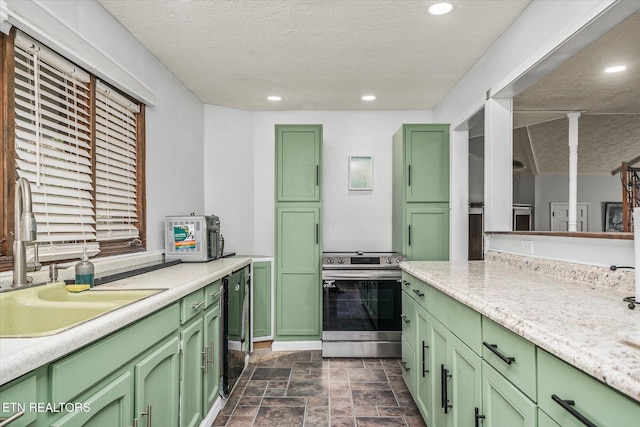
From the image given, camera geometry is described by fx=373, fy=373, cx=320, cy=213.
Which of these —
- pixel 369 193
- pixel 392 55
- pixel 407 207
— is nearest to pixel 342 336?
pixel 407 207

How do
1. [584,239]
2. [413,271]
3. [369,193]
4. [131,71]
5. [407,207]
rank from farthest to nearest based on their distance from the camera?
[369,193] → [407,207] → [131,71] → [413,271] → [584,239]

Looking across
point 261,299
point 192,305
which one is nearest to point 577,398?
point 192,305

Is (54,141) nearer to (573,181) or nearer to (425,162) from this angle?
(425,162)

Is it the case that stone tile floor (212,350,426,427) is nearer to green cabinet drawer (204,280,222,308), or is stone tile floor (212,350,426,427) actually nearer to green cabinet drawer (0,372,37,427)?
green cabinet drawer (204,280,222,308)

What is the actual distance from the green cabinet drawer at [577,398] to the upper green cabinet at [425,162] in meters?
2.75

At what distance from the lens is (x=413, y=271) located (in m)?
2.40

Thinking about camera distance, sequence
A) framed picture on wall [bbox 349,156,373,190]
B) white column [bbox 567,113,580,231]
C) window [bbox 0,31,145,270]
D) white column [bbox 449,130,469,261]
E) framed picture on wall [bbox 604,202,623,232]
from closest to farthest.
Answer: window [bbox 0,31,145,270] < white column [bbox 567,113,580,231] < framed picture on wall [bbox 604,202,623,232] < white column [bbox 449,130,469,261] < framed picture on wall [bbox 349,156,373,190]

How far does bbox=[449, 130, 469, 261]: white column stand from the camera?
360cm

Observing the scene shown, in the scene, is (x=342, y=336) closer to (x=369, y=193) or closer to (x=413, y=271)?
(x=413, y=271)

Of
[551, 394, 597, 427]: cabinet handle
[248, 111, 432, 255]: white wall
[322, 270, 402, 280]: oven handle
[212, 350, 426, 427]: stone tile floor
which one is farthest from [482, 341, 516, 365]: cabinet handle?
[248, 111, 432, 255]: white wall

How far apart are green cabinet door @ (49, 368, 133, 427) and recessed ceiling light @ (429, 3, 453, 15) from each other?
2.39 meters

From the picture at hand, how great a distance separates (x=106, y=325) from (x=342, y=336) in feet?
8.62

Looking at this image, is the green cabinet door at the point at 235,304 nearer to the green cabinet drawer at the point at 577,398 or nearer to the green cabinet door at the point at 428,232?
the green cabinet door at the point at 428,232

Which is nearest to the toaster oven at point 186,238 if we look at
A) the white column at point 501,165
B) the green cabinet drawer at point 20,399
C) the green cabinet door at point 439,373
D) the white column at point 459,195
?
the green cabinet door at point 439,373
